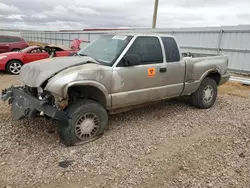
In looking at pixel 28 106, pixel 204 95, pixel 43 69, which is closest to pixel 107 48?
pixel 43 69

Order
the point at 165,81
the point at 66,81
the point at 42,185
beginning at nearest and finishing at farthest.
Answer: the point at 42,185, the point at 66,81, the point at 165,81

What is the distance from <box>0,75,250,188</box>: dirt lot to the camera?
2.85 m

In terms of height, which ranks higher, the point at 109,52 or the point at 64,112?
the point at 109,52

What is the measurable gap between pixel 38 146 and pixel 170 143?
7.18 feet

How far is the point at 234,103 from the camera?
6.23 meters

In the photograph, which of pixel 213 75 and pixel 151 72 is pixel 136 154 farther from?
pixel 213 75

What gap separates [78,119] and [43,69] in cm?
96

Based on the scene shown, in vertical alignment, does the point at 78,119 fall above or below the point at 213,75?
below

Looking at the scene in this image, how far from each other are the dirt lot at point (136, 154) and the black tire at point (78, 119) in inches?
5.4

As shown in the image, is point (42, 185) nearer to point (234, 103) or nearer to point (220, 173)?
point (220, 173)

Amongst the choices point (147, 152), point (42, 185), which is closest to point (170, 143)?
point (147, 152)

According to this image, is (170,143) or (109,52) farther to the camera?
(109,52)

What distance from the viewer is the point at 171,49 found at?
15.6 ft

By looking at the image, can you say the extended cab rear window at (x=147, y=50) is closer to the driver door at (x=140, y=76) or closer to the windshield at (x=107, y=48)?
the driver door at (x=140, y=76)
